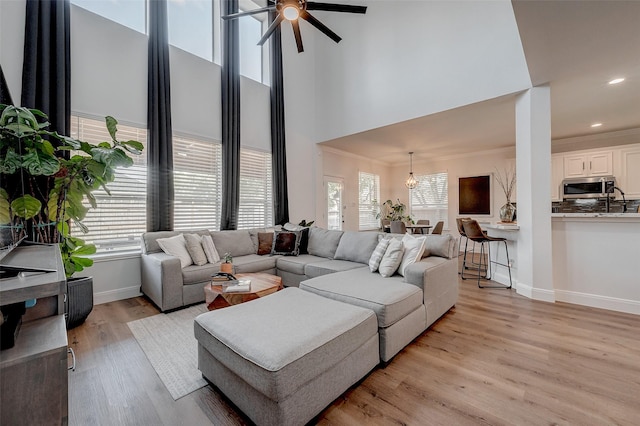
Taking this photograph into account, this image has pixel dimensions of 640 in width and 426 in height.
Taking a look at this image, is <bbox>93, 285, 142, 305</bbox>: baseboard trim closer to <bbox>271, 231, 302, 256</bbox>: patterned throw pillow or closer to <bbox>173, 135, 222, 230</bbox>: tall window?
<bbox>173, 135, 222, 230</bbox>: tall window

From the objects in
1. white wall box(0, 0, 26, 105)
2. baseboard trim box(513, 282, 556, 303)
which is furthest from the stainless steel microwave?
white wall box(0, 0, 26, 105)

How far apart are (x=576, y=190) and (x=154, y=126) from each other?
788 centimetres

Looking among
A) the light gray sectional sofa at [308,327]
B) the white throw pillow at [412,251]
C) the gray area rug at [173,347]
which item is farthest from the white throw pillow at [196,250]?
the white throw pillow at [412,251]

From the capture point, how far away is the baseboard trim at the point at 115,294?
11.1 feet

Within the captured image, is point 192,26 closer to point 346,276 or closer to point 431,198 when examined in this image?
point 346,276

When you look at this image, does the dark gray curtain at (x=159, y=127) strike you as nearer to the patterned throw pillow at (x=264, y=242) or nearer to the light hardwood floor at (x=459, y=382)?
the patterned throw pillow at (x=264, y=242)

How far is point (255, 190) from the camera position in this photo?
5.33 m

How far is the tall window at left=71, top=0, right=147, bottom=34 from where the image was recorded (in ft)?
11.4

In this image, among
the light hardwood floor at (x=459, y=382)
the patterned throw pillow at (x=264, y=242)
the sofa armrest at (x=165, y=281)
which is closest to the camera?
the light hardwood floor at (x=459, y=382)

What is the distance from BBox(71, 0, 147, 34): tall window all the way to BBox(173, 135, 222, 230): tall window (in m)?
1.61

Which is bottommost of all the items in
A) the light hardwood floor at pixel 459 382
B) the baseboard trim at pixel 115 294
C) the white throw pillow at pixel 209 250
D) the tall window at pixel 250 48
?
the light hardwood floor at pixel 459 382

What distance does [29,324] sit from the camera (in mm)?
933

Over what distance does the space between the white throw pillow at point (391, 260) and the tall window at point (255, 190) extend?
3190mm

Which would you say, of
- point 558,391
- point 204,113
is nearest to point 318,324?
point 558,391
